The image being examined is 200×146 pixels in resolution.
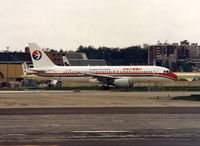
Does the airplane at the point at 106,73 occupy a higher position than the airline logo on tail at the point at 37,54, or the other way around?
the airline logo on tail at the point at 37,54

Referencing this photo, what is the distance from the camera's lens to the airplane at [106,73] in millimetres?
53312

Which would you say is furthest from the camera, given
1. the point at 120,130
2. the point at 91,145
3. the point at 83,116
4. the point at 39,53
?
the point at 39,53

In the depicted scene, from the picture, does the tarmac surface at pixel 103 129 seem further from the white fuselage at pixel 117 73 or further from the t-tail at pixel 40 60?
the t-tail at pixel 40 60

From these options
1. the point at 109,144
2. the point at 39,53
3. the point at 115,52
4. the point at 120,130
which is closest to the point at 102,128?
the point at 120,130

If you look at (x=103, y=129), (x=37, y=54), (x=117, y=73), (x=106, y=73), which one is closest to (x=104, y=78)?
(x=106, y=73)

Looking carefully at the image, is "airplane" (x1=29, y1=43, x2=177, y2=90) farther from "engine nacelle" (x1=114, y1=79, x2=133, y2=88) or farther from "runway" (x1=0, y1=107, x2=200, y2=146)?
"runway" (x1=0, y1=107, x2=200, y2=146)

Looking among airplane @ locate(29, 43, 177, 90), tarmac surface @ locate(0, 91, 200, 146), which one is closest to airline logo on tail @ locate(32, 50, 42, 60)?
airplane @ locate(29, 43, 177, 90)

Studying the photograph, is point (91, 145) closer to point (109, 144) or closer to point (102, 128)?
point (109, 144)

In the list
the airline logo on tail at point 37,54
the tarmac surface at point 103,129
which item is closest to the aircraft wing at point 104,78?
the airline logo on tail at point 37,54

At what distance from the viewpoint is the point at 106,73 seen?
5472 cm

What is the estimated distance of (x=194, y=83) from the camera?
6575 centimetres

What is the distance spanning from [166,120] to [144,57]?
15573 cm

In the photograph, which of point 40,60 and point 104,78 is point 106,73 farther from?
point 40,60

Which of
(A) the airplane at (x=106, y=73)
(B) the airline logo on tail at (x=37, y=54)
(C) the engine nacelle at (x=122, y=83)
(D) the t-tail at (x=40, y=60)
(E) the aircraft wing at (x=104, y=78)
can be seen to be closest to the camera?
(C) the engine nacelle at (x=122, y=83)
